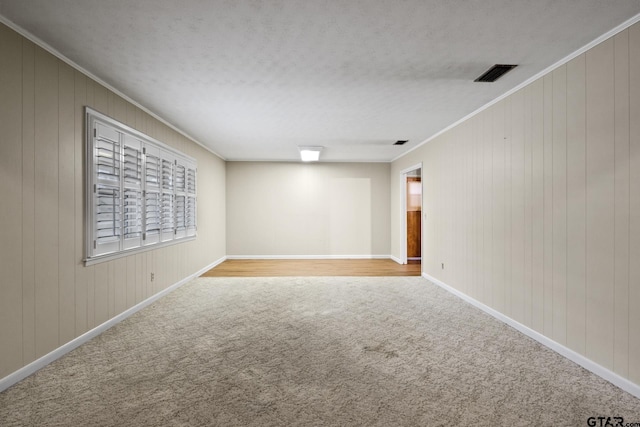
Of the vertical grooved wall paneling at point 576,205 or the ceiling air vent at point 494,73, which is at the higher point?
the ceiling air vent at point 494,73

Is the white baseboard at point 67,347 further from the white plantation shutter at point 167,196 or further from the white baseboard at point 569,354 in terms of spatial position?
the white baseboard at point 569,354

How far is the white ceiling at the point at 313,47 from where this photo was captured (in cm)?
201

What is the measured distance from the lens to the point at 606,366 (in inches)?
89.5

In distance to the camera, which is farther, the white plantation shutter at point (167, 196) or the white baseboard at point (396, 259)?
the white baseboard at point (396, 259)

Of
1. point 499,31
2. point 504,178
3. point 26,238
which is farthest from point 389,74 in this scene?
point 26,238

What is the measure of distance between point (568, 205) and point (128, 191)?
14.6 feet

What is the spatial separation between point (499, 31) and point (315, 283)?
4.14 meters

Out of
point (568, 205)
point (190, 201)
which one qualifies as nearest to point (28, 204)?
point (190, 201)

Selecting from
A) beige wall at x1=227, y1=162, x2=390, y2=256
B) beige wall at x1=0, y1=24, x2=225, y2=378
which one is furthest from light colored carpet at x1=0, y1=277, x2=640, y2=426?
beige wall at x1=227, y1=162, x2=390, y2=256

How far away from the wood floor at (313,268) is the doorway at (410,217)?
40 centimetres

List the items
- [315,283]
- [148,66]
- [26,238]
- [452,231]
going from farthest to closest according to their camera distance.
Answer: [315,283] → [452,231] → [148,66] → [26,238]

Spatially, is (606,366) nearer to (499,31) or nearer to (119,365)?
(499,31)

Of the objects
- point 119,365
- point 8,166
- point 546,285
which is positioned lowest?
point 119,365

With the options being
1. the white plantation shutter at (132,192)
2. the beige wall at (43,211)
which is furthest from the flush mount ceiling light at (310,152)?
the beige wall at (43,211)
